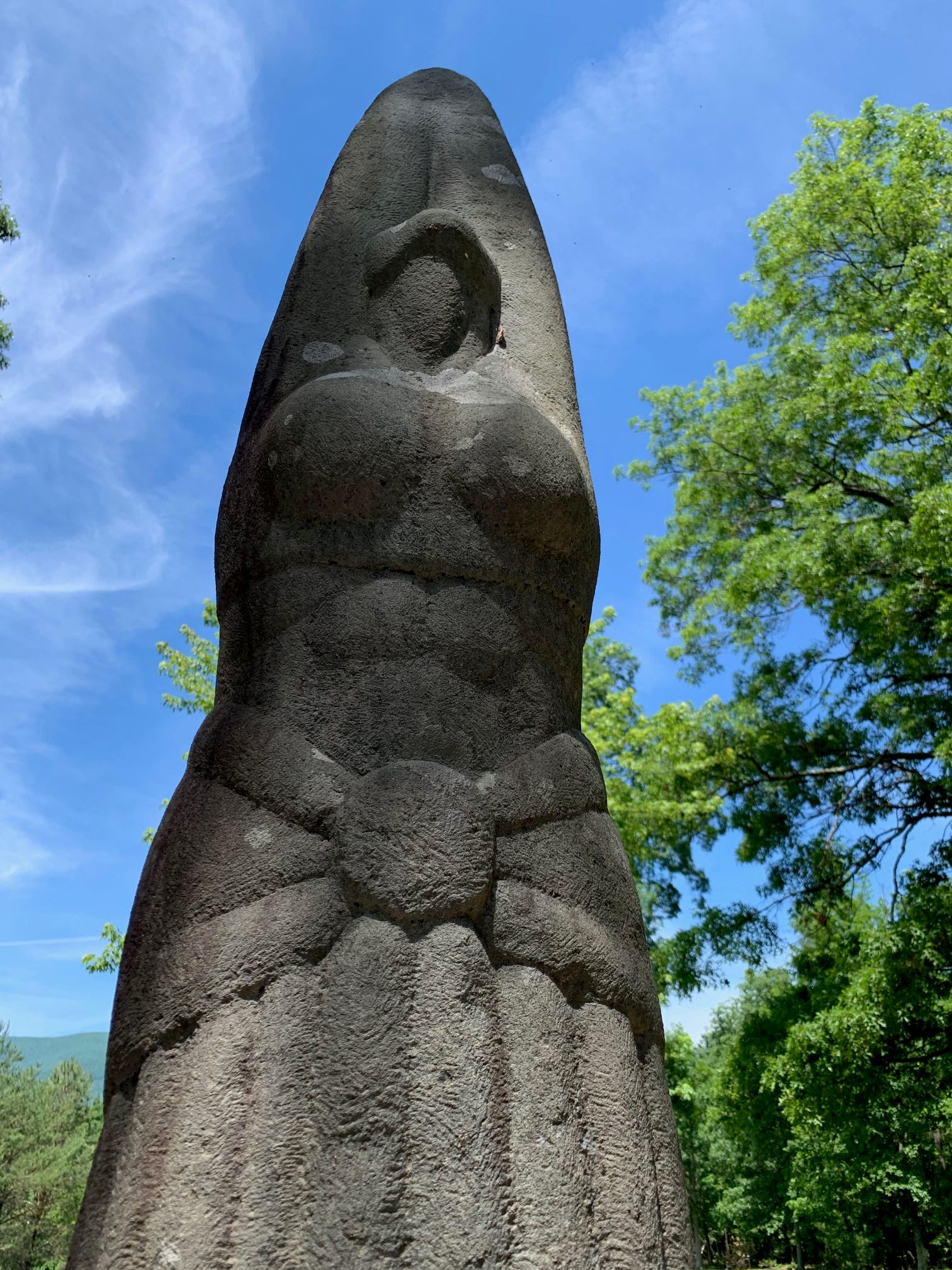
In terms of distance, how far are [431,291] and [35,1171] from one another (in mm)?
22371

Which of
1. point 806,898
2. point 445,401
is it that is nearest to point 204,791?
point 445,401

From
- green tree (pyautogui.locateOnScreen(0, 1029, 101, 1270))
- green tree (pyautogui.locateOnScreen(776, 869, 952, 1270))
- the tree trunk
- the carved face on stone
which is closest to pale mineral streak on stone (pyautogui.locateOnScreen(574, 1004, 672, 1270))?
the carved face on stone

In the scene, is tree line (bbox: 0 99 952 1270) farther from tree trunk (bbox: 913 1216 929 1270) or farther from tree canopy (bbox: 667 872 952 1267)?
tree trunk (bbox: 913 1216 929 1270)

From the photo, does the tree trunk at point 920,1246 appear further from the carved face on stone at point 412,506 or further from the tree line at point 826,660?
the carved face on stone at point 412,506

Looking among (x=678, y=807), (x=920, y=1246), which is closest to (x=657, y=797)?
(x=678, y=807)

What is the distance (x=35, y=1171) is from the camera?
1989 cm

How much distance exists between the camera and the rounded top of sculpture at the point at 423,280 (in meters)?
2.70

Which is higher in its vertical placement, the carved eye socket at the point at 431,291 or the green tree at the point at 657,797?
the green tree at the point at 657,797

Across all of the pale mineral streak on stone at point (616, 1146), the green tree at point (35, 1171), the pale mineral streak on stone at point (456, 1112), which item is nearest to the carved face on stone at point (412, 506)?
the pale mineral streak on stone at point (456, 1112)

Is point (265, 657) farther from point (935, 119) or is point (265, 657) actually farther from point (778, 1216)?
point (778, 1216)

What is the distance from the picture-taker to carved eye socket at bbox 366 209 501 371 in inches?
107

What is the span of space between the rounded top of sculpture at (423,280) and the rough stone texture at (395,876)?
1 cm

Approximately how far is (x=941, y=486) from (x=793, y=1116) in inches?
201

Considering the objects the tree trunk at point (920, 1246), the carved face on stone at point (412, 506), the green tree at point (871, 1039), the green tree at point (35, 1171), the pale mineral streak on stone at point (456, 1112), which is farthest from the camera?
the green tree at point (35, 1171)
